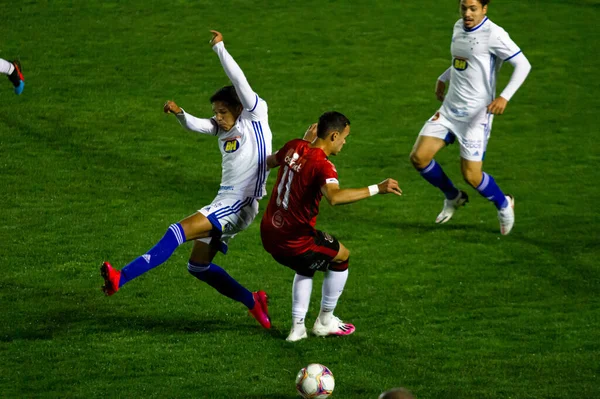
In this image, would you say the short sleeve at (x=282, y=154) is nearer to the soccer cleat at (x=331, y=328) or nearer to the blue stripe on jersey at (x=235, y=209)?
the blue stripe on jersey at (x=235, y=209)

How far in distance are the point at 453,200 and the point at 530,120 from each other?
4.06m

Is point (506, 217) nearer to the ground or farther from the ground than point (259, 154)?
nearer to the ground

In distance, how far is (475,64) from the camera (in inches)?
368

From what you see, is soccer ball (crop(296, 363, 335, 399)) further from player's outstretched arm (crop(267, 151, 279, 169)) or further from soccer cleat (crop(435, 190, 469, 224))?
soccer cleat (crop(435, 190, 469, 224))

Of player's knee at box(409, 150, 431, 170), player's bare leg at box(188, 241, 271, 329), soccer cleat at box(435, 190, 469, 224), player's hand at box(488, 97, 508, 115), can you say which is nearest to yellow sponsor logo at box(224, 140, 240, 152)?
player's bare leg at box(188, 241, 271, 329)

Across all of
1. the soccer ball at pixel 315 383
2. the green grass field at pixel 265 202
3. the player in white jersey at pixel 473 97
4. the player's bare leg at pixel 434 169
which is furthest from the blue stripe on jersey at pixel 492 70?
the soccer ball at pixel 315 383

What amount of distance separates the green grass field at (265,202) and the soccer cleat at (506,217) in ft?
0.42

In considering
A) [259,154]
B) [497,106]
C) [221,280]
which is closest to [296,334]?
[221,280]

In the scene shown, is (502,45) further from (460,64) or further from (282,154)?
(282,154)

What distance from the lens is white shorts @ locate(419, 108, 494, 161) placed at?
948 centimetres

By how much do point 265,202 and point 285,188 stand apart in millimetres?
4063

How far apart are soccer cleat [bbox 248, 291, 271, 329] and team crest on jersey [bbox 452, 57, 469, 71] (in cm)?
343

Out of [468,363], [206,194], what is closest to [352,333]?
[468,363]

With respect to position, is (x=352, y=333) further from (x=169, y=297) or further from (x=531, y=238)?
(x=531, y=238)
